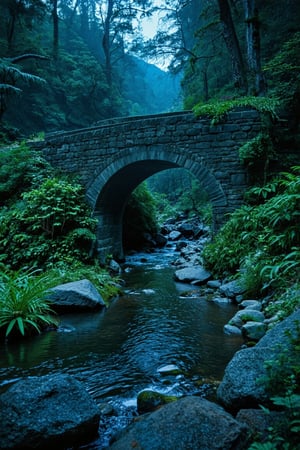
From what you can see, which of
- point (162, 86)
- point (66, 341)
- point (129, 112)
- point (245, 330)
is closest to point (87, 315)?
point (66, 341)

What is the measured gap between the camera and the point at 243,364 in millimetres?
2270

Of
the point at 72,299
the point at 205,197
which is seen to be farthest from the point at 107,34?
the point at 72,299

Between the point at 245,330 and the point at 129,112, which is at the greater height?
the point at 129,112

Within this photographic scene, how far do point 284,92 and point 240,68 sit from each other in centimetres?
281

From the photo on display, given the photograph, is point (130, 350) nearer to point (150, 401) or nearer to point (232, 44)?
point (150, 401)

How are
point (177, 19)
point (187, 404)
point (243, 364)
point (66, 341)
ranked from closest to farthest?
point (187, 404) < point (243, 364) < point (66, 341) < point (177, 19)

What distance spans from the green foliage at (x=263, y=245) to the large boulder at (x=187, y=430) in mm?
2534

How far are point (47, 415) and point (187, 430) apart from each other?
0.91 metres

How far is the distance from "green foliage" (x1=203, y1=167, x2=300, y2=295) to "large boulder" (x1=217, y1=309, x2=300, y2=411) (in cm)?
183

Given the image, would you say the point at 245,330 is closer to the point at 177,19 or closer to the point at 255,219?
the point at 255,219

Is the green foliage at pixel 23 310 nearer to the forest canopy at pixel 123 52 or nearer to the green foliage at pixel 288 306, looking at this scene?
the green foliage at pixel 288 306

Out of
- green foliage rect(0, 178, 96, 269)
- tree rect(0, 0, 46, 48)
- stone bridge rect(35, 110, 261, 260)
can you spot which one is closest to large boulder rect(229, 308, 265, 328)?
stone bridge rect(35, 110, 261, 260)

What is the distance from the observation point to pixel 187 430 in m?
1.76

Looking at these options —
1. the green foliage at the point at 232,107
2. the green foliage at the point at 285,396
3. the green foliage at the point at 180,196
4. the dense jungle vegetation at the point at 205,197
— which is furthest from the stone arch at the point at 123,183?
the green foliage at the point at 180,196
